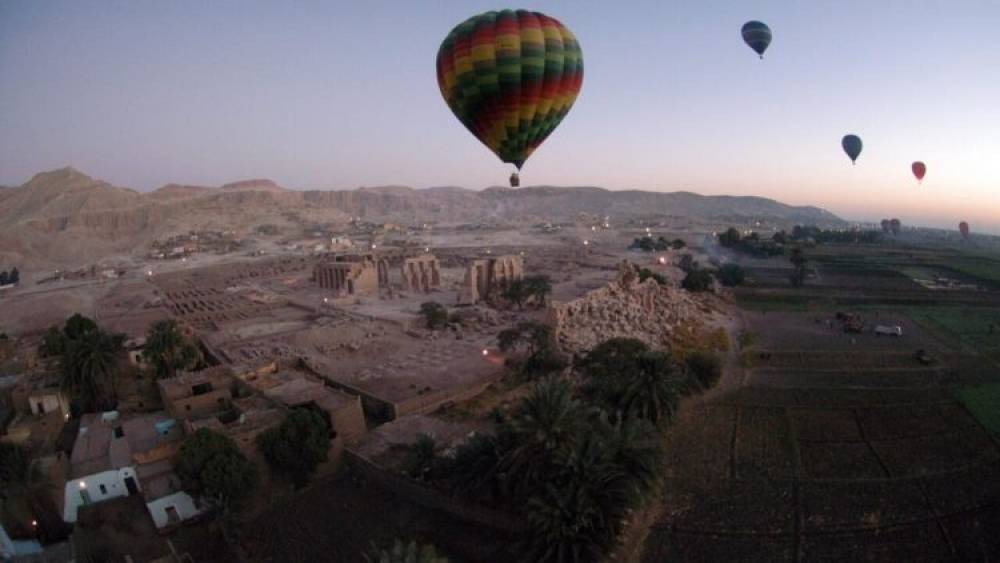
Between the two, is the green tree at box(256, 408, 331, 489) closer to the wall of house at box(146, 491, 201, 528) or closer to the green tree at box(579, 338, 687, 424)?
the wall of house at box(146, 491, 201, 528)

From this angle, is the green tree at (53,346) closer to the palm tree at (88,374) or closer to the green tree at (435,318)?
the palm tree at (88,374)

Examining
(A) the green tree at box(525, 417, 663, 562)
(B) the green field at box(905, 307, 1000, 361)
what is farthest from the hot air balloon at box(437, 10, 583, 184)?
(B) the green field at box(905, 307, 1000, 361)

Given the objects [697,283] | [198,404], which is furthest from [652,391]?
[697,283]

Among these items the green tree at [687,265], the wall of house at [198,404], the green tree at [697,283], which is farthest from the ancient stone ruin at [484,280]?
the wall of house at [198,404]

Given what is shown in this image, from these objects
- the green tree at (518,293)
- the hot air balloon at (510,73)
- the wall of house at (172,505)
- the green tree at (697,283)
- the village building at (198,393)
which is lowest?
the wall of house at (172,505)

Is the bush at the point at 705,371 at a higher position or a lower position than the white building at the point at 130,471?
higher
